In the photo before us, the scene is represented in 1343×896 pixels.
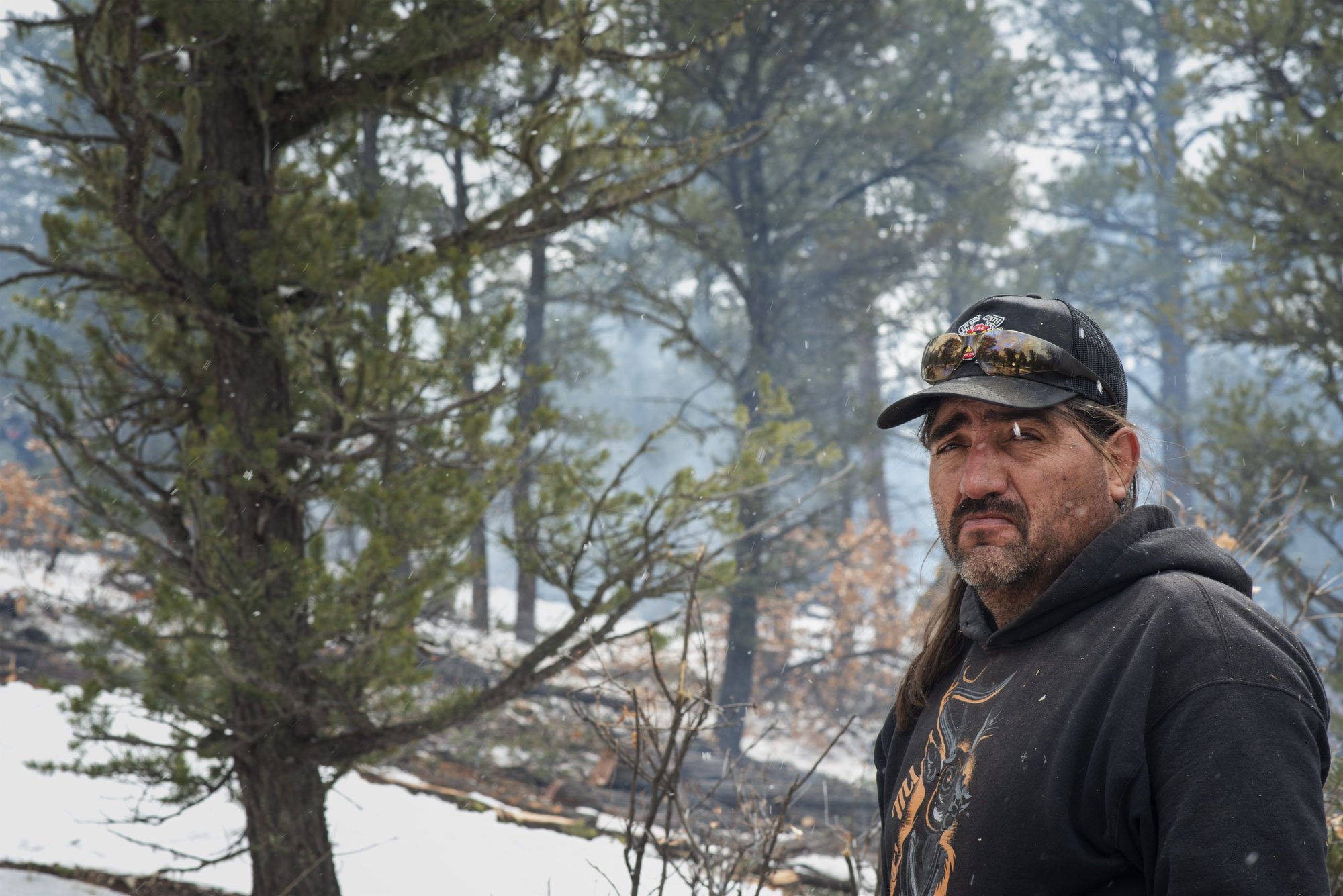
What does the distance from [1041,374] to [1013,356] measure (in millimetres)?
58

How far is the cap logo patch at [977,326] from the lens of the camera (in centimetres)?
179

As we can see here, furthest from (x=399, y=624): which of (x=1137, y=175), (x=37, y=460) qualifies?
(x=37, y=460)

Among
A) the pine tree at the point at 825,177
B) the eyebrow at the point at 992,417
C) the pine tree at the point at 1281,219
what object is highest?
the pine tree at the point at 825,177

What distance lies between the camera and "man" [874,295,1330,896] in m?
1.18

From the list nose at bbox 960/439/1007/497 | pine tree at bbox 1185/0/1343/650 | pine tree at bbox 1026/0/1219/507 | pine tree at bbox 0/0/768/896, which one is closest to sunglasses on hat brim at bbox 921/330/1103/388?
nose at bbox 960/439/1007/497

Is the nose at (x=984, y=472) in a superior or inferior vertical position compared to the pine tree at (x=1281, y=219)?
inferior

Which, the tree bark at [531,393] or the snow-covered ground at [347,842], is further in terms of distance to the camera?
the tree bark at [531,393]

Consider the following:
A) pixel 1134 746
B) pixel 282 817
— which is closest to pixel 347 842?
pixel 282 817

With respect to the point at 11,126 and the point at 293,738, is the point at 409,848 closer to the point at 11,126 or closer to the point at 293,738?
the point at 293,738

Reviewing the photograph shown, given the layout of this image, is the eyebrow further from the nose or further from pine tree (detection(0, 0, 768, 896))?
pine tree (detection(0, 0, 768, 896))

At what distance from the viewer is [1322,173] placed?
845 centimetres

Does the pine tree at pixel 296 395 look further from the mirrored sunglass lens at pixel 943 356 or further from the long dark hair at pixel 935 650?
the mirrored sunglass lens at pixel 943 356

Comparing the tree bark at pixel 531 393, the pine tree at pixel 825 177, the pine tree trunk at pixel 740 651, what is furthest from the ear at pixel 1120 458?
the pine tree trunk at pixel 740 651

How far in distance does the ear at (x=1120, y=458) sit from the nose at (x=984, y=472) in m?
0.18
